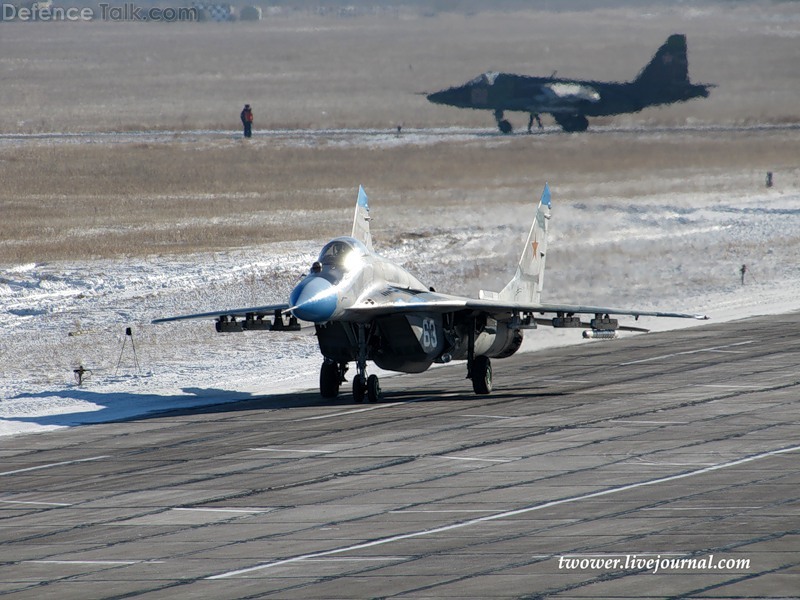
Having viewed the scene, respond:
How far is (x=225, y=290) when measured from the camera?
40625mm

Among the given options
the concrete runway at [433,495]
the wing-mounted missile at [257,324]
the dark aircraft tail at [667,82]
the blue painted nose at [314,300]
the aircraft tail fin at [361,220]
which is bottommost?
the concrete runway at [433,495]

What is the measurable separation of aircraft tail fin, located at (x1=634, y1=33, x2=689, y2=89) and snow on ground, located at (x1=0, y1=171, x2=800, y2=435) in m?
14.3

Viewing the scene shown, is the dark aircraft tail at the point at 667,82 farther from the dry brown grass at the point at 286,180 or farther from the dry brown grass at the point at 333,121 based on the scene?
the dry brown grass at the point at 286,180

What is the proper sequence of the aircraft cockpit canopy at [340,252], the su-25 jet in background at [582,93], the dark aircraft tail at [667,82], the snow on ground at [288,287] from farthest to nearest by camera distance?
the su-25 jet in background at [582,93] < the dark aircraft tail at [667,82] < the snow on ground at [288,287] < the aircraft cockpit canopy at [340,252]

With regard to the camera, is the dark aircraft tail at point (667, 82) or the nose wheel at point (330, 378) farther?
the dark aircraft tail at point (667, 82)

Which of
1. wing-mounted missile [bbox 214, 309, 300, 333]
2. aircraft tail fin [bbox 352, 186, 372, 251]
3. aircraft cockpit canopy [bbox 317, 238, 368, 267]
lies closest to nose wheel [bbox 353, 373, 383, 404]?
wing-mounted missile [bbox 214, 309, 300, 333]

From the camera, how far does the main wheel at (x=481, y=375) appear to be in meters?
28.6

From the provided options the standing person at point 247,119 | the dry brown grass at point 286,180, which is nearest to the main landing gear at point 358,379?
the dry brown grass at point 286,180

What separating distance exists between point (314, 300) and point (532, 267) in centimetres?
877

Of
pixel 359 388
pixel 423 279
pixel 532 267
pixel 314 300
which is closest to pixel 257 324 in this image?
pixel 359 388

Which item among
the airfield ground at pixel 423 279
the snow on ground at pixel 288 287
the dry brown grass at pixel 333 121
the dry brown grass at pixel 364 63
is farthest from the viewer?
the dry brown grass at pixel 364 63

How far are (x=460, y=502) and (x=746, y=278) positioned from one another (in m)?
29.1

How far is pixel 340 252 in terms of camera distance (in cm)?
2639

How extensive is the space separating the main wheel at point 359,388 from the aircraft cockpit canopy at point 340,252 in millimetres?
2615
